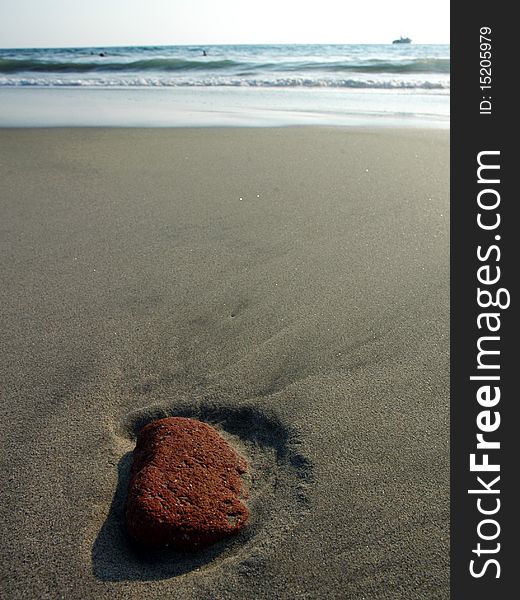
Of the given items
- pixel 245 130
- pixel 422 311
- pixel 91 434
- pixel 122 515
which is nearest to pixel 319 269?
pixel 422 311

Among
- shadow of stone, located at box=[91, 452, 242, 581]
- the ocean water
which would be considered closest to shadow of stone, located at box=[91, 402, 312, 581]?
shadow of stone, located at box=[91, 452, 242, 581]

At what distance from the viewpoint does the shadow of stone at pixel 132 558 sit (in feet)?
4.53

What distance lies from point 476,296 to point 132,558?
131cm

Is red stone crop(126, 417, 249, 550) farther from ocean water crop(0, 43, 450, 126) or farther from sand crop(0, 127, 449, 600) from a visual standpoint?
ocean water crop(0, 43, 450, 126)

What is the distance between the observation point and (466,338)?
1.97 metres

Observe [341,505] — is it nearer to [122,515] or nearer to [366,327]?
[122,515]

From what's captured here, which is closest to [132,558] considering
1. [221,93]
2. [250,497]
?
[250,497]

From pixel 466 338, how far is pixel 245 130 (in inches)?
172

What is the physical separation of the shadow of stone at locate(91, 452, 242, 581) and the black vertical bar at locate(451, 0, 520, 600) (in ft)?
1.89

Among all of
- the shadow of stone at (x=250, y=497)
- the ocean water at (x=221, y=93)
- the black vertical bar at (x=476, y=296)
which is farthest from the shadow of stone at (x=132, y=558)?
the ocean water at (x=221, y=93)

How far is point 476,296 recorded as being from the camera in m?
2.03

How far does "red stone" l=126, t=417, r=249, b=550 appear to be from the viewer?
1449 millimetres

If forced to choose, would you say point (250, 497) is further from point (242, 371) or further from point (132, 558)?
point (242, 371)

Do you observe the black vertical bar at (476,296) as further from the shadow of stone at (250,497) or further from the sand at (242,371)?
the shadow of stone at (250,497)
